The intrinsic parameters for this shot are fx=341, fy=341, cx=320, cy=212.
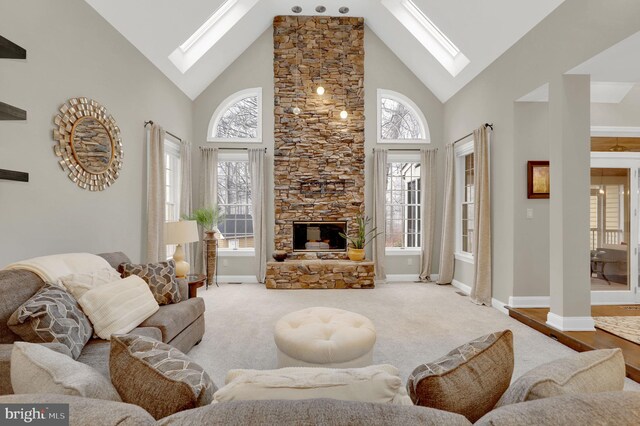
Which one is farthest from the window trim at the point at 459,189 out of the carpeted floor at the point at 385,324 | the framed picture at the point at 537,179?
the framed picture at the point at 537,179

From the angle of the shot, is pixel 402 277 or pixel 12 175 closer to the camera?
pixel 12 175

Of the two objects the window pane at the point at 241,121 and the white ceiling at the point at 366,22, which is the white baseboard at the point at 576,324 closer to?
the white ceiling at the point at 366,22

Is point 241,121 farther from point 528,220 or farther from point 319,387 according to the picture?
point 319,387

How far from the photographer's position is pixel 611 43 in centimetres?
291

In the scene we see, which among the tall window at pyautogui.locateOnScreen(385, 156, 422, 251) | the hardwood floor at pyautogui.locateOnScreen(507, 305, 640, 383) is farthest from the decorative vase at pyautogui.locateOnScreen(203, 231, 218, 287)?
the hardwood floor at pyautogui.locateOnScreen(507, 305, 640, 383)

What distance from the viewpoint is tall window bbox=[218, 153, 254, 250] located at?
6.69m

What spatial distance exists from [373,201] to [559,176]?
11.0 feet

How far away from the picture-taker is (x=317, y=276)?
5.93 metres

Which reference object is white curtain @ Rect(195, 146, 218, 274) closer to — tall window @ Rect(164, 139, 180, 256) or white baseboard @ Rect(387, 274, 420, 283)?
tall window @ Rect(164, 139, 180, 256)

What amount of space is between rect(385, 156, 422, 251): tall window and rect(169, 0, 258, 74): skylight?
373 centimetres

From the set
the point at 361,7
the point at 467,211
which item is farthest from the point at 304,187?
the point at 361,7

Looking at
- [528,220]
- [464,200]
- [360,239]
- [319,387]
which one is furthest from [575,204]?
[319,387]

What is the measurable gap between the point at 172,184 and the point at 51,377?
17.7ft

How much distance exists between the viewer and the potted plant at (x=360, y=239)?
619 cm
